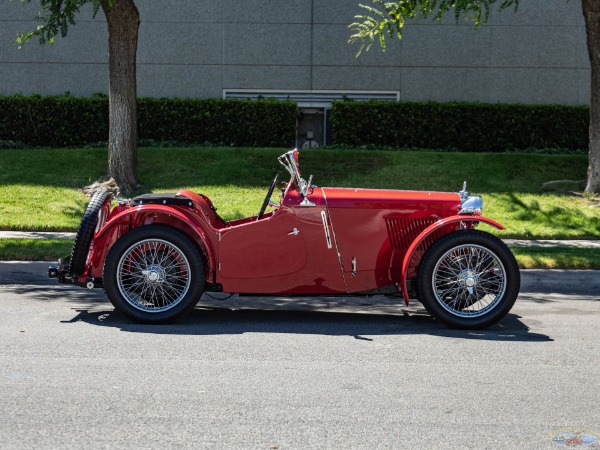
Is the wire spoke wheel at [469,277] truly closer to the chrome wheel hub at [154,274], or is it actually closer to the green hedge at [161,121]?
the chrome wheel hub at [154,274]

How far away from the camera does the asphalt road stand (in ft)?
16.0

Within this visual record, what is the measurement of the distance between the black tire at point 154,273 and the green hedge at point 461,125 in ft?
39.4

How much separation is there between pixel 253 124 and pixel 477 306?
37.5 feet

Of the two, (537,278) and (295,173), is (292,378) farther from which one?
(537,278)

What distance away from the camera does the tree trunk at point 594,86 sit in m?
15.1

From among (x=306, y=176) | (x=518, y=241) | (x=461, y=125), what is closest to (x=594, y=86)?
(x=518, y=241)

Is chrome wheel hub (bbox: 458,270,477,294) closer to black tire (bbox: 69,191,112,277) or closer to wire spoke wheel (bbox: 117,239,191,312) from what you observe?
wire spoke wheel (bbox: 117,239,191,312)

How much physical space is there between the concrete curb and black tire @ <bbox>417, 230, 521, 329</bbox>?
7.64ft

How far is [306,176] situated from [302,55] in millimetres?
6001

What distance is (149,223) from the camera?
25.8 feet

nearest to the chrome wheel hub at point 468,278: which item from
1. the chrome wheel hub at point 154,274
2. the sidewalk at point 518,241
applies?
the chrome wheel hub at point 154,274

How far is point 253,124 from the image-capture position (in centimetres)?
1897

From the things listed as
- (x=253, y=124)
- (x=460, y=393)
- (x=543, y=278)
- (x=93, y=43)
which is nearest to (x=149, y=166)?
(x=253, y=124)

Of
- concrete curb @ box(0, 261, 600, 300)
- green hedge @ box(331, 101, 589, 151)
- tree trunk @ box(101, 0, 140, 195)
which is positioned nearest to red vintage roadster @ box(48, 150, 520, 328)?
concrete curb @ box(0, 261, 600, 300)
